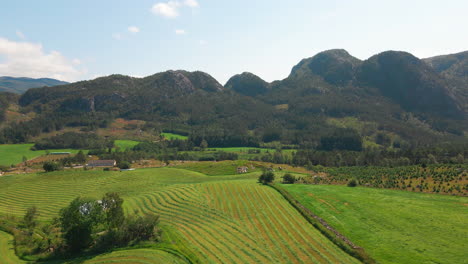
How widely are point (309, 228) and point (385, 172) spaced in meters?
68.9

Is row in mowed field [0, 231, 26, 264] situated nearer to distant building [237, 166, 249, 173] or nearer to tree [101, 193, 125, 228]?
tree [101, 193, 125, 228]

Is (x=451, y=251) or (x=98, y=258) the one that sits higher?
(x=451, y=251)

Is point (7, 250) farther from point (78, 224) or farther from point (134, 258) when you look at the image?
point (134, 258)

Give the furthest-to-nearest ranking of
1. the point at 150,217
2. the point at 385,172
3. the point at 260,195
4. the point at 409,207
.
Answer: the point at 385,172 → the point at 260,195 → the point at 409,207 → the point at 150,217

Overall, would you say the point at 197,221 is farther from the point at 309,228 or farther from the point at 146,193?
the point at 146,193

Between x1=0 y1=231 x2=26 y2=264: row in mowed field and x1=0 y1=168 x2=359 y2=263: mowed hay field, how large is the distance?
14396mm

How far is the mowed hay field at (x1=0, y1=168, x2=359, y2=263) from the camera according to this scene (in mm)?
40250

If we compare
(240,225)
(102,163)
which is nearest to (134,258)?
(240,225)

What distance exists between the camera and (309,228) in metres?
49.7

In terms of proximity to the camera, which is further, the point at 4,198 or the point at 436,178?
the point at 4,198

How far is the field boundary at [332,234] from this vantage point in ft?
127

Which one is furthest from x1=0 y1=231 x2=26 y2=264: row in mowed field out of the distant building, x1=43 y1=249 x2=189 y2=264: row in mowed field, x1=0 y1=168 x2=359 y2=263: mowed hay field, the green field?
the green field

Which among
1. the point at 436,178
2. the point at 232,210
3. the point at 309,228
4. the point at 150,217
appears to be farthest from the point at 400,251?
the point at 436,178

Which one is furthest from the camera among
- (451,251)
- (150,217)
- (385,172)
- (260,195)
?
(385,172)
